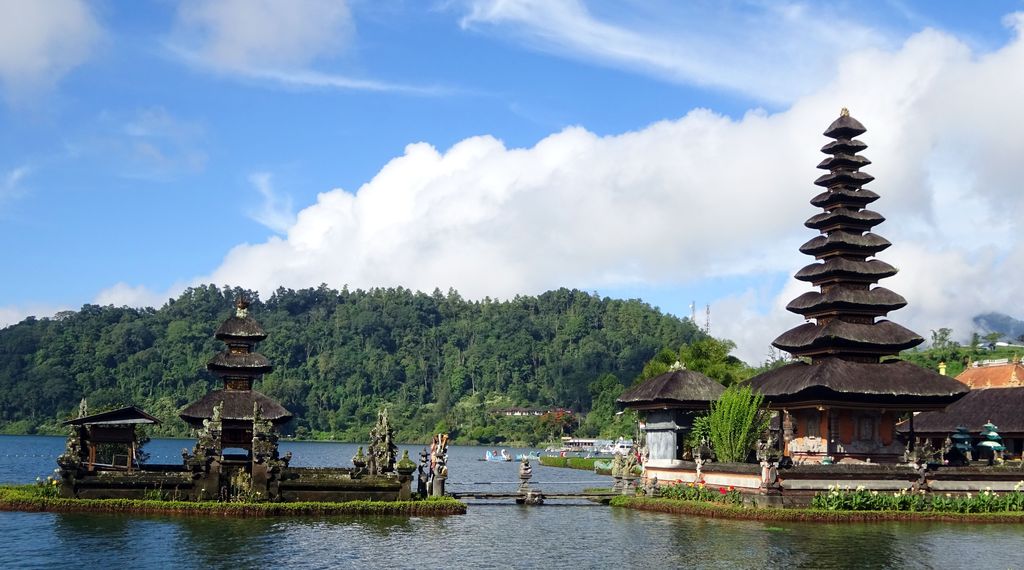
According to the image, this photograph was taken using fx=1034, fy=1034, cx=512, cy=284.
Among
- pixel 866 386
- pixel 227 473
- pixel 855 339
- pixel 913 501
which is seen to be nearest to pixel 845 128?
pixel 855 339

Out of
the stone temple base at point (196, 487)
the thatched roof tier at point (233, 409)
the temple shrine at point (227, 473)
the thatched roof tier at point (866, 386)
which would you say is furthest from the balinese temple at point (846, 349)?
the thatched roof tier at point (233, 409)

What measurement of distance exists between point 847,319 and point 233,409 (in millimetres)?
31360

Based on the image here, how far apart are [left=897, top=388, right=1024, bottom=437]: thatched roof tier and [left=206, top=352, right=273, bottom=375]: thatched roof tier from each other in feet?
118

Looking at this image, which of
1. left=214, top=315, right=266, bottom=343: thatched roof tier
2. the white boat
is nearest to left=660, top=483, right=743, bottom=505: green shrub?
left=214, top=315, right=266, bottom=343: thatched roof tier

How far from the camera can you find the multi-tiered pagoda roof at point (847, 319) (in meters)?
49.2

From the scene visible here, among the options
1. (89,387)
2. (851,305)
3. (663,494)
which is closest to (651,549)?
(663,494)

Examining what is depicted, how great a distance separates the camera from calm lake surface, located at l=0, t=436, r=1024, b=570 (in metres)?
29.5

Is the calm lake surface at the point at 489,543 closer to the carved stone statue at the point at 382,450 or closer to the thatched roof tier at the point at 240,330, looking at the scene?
the carved stone statue at the point at 382,450

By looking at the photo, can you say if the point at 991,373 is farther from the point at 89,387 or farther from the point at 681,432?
the point at 89,387

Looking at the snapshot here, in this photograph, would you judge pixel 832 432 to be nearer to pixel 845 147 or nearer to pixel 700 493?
pixel 700 493

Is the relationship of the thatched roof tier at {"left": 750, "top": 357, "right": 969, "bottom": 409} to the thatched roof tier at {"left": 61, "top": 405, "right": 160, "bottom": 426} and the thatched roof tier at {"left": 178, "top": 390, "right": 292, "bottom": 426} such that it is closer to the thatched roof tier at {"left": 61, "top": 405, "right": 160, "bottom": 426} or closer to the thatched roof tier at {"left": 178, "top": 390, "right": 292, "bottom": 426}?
the thatched roof tier at {"left": 178, "top": 390, "right": 292, "bottom": 426}

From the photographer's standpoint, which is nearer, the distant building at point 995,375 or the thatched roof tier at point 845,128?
the thatched roof tier at point 845,128

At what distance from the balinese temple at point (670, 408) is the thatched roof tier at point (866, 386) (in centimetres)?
373

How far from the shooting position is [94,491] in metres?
39.8
